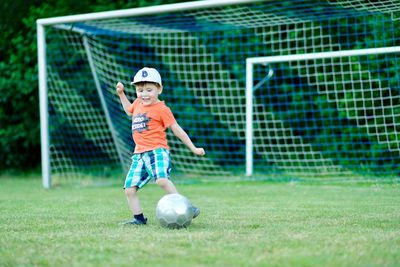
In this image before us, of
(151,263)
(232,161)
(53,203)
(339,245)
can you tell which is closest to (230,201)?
(53,203)

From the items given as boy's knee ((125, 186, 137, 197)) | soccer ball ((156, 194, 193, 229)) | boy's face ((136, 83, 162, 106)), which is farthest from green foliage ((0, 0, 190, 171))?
soccer ball ((156, 194, 193, 229))

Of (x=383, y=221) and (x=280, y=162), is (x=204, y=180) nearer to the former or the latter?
(x=280, y=162)

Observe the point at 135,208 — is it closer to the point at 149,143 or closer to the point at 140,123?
the point at 149,143

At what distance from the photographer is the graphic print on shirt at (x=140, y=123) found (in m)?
5.66

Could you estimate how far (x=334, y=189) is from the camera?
9.08 meters

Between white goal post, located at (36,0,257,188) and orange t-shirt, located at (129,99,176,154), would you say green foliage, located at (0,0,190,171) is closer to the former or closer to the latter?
white goal post, located at (36,0,257,188)

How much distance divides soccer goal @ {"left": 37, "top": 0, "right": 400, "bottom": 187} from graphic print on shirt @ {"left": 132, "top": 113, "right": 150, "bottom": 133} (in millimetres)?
4191

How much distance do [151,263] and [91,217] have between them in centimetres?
246

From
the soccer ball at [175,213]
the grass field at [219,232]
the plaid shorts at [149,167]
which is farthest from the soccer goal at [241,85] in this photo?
the soccer ball at [175,213]

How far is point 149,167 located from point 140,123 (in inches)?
13.6

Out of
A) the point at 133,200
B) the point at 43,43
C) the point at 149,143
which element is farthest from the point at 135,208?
the point at 43,43

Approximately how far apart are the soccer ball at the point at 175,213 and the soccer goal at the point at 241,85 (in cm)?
490

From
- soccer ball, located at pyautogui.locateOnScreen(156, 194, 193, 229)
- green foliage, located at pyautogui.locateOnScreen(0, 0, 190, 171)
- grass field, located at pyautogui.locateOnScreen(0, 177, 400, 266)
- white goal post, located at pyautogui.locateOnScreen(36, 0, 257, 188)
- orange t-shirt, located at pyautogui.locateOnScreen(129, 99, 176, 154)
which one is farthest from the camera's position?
green foliage, located at pyautogui.locateOnScreen(0, 0, 190, 171)

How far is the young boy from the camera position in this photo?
5.51 meters
